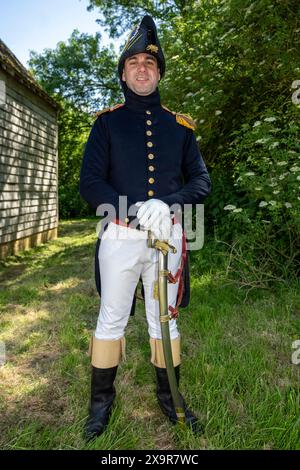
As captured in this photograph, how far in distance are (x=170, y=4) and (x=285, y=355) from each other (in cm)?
1379

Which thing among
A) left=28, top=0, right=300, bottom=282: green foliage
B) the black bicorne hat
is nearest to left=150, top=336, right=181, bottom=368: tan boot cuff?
the black bicorne hat

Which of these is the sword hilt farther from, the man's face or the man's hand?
the man's face

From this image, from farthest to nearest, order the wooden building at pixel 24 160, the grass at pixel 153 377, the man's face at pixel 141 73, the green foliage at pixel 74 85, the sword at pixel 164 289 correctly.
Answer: the green foliage at pixel 74 85
the wooden building at pixel 24 160
the man's face at pixel 141 73
the grass at pixel 153 377
the sword at pixel 164 289

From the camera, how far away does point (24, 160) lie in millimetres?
8391

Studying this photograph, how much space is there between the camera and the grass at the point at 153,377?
85.9 inches

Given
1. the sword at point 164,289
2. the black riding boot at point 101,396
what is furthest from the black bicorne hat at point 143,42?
the black riding boot at point 101,396

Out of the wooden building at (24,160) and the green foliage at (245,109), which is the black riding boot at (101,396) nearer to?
the green foliage at (245,109)

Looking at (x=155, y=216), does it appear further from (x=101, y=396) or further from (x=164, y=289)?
(x=101, y=396)

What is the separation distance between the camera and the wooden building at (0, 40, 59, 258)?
7410 mm

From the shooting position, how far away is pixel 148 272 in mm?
2324

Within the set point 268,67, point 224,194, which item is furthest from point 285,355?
point 268,67

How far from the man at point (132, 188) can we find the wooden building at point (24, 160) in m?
5.38

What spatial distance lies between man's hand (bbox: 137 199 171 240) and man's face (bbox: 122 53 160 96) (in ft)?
2.43

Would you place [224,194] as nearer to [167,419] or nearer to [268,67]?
[268,67]
